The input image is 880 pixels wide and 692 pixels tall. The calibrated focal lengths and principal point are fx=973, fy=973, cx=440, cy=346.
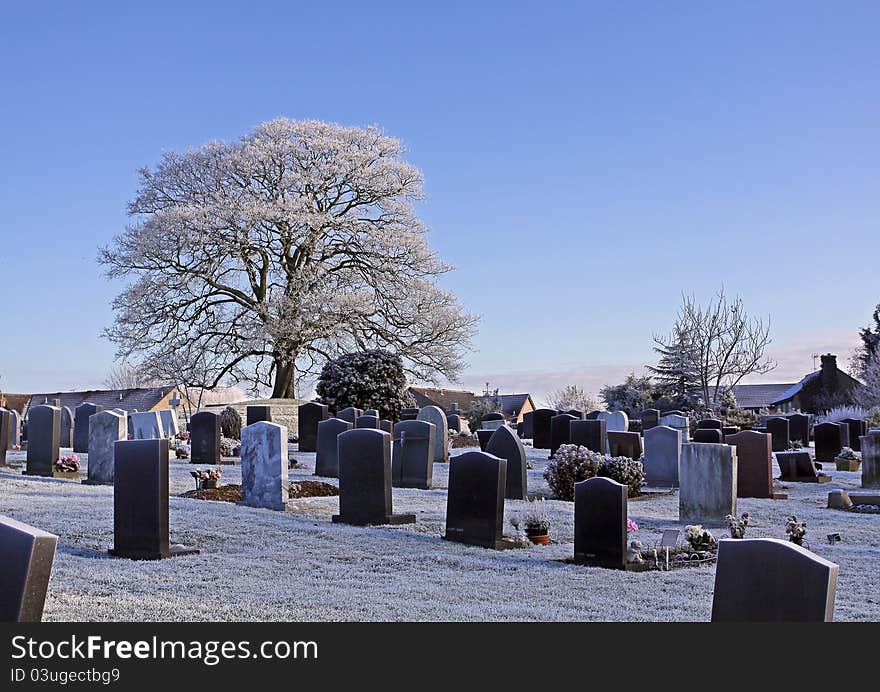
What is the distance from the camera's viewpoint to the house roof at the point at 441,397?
5834 centimetres

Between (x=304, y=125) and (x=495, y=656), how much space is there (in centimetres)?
3647

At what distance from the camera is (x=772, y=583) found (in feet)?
15.6

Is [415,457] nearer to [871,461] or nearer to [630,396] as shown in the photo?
[871,461]

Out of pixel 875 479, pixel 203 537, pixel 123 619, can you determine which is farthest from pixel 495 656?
pixel 875 479

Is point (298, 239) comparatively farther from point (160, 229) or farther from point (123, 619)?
point (123, 619)

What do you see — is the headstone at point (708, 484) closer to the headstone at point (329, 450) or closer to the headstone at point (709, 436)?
the headstone at point (709, 436)

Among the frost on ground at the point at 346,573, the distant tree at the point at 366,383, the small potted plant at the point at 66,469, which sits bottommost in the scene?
the frost on ground at the point at 346,573

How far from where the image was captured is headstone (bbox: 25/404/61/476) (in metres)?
17.5

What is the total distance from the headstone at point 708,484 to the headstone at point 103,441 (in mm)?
9151

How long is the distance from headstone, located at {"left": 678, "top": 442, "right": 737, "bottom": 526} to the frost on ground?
0.46m

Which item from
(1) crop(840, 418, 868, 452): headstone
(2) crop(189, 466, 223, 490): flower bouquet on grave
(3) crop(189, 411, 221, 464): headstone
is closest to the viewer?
(2) crop(189, 466, 223, 490): flower bouquet on grave

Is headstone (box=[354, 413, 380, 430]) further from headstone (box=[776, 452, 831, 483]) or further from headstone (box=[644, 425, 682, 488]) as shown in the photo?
headstone (box=[776, 452, 831, 483])

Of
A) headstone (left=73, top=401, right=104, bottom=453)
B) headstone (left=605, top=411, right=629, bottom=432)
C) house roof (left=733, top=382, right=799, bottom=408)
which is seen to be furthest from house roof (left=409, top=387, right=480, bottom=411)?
headstone (left=73, top=401, right=104, bottom=453)

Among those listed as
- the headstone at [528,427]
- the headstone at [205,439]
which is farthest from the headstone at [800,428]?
the headstone at [205,439]
